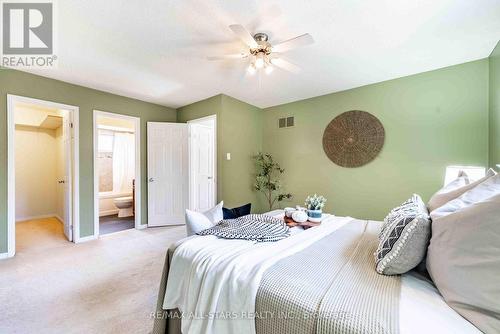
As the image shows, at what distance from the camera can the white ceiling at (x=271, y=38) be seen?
165cm

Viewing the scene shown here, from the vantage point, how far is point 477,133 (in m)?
2.45

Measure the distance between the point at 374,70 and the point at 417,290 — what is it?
2.71 metres

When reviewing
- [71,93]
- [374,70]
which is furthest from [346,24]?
[71,93]

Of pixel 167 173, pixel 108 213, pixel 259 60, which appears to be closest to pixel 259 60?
pixel 259 60

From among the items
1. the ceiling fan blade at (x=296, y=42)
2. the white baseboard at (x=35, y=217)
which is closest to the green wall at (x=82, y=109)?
the white baseboard at (x=35, y=217)

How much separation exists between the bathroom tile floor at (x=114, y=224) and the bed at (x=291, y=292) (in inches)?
125

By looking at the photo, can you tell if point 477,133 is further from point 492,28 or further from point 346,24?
point 346,24

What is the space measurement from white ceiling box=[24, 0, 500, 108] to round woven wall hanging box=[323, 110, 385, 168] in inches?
21.6

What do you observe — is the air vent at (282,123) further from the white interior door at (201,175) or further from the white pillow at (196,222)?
the white pillow at (196,222)

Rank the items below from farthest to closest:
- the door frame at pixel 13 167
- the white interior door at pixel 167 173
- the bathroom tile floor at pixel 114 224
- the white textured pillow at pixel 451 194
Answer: the white interior door at pixel 167 173 → the bathroom tile floor at pixel 114 224 → the door frame at pixel 13 167 → the white textured pillow at pixel 451 194

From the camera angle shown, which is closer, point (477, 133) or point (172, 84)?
point (477, 133)

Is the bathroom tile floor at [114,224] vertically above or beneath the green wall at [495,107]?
beneath

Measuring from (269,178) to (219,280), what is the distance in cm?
325

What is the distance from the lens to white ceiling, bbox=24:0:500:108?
1.65 metres
